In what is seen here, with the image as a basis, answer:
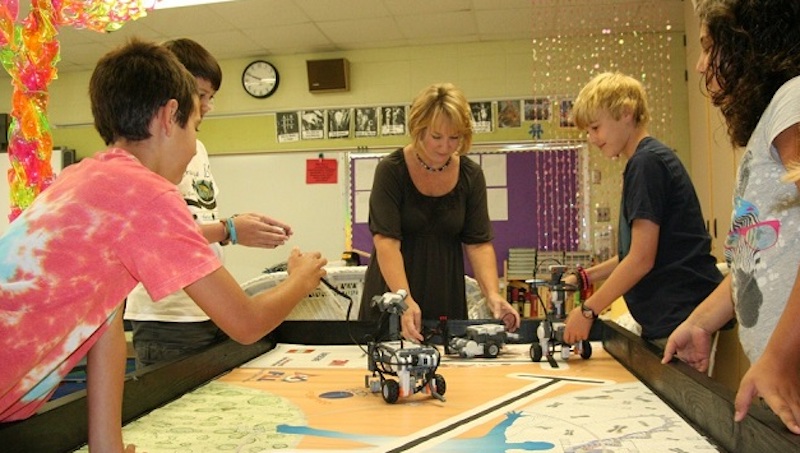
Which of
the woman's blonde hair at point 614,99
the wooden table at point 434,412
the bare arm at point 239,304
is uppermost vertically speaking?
the woman's blonde hair at point 614,99

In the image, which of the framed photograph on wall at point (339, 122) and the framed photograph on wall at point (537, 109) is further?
the framed photograph on wall at point (339, 122)

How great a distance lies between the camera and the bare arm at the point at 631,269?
154cm

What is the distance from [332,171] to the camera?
16.6 feet

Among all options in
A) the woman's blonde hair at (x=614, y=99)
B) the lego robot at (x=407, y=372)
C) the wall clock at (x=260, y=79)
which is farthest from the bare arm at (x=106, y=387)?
the wall clock at (x=260, y=79)

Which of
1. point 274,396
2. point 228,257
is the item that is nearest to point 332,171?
point 228,257

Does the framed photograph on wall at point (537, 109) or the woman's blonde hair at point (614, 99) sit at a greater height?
the framed photograph on wall at point (537, 109)

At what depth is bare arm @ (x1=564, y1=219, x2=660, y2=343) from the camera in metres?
1.54

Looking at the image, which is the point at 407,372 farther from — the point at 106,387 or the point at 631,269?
the point at 631,269

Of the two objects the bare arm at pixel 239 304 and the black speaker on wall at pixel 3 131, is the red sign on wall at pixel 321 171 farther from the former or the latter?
the bare arm at pixel 239 304

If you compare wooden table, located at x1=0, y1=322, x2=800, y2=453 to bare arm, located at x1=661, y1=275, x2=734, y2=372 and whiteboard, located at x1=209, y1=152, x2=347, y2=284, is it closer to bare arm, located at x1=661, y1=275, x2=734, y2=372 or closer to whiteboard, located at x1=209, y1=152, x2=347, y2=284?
bare arm, located at x1=661, y1=275, x2=734, y2=372

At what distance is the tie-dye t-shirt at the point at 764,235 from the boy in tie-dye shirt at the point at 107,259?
0.74m

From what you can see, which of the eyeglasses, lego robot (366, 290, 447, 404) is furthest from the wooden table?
the eyeglasses

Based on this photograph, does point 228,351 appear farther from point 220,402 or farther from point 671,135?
point 671,135

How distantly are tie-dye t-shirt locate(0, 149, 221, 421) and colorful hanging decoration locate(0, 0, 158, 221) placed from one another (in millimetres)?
1527
